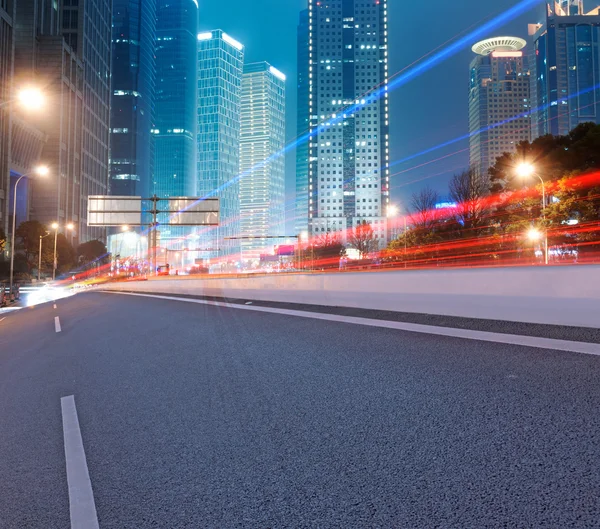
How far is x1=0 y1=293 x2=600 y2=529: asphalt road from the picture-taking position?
2383 mm

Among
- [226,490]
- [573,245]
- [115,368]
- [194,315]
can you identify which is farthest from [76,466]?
[573,245]

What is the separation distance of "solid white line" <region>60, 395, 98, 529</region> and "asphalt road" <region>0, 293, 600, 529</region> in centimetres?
4

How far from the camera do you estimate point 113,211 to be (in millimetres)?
36688

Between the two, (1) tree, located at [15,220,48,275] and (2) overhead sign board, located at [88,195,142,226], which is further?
(1) tree, located at [15,220,48,275]

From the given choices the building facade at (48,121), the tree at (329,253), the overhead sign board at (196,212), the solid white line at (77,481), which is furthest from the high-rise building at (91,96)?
the solid white line at (77,481)

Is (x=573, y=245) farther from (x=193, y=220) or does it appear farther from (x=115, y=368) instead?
(x=115, y=368)

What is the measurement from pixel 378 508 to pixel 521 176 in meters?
48.7

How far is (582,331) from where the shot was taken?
712 centimetres

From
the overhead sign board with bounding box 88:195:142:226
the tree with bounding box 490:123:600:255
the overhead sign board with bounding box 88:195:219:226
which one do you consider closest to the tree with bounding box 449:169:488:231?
the tree with bounding box 490:123:600:255

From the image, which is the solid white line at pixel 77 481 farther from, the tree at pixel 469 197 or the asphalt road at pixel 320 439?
the tree at pixel 469 197

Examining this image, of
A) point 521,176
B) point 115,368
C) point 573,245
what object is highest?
point 521,176

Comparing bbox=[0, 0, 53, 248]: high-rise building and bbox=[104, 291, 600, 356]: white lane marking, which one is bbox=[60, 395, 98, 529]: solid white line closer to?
bbox=[104, 291, 600, 356]: white lane marking

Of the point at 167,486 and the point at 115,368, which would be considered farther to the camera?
the point at 115,368

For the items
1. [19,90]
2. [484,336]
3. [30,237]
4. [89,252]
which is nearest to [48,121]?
[19,90]
